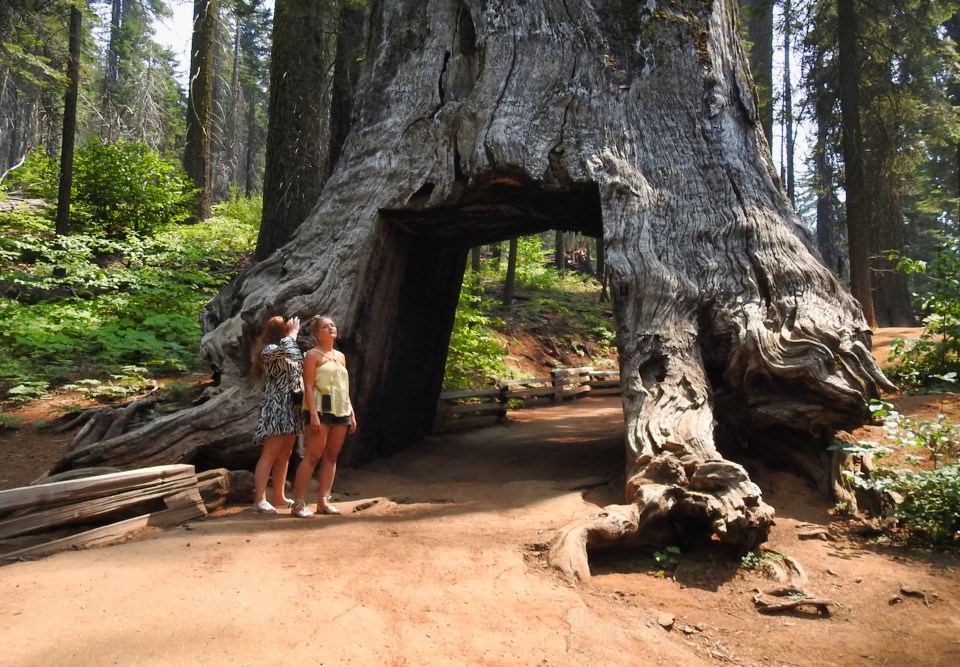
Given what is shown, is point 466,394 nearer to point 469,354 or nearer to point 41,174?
point 469,354

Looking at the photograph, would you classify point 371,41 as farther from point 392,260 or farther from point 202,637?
point 202,637

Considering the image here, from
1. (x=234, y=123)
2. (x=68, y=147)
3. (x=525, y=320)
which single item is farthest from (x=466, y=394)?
(x=234, y=123)

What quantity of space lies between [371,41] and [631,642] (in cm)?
845

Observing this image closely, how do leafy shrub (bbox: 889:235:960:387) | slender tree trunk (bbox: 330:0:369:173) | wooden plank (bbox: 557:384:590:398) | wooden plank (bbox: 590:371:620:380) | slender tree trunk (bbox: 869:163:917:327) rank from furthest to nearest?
wooden plank (bbox: 590:371:620:380)
slender tree trunk (bbox: 869:163:917:327)
wooden plank (bbox: 557:384:590:398)
slender tree trunk (bbox: 330:0:369:173)
leafy shrub (bbox: 889:235:960:387)

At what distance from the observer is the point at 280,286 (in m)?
7.11

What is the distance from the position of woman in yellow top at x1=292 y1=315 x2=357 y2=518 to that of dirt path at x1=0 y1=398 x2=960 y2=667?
1.22ft

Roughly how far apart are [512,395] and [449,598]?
1031 centimetres

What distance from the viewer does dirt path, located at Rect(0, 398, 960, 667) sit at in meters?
2.98

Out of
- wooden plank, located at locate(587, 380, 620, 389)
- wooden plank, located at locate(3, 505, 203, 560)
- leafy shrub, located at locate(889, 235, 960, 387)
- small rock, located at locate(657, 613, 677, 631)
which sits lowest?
small rock, located at locate(657, 613, 677, 631)

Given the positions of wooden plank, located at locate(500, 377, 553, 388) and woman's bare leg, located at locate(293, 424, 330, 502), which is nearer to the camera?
woman's bare leg, located at locate(293, 424, 330, 502)

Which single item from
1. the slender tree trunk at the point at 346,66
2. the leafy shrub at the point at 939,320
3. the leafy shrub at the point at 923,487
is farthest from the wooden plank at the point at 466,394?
the leafy shrub at the point at 923,487

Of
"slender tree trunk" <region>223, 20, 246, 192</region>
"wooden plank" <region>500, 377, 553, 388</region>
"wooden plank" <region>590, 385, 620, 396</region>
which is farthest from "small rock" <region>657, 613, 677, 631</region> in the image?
"slender tree trunk" <region>223, 20, 246, 192</region>

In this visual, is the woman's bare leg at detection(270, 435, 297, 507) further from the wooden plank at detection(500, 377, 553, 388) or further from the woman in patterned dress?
the wooden plank at detection(500, 377, 553, 388)

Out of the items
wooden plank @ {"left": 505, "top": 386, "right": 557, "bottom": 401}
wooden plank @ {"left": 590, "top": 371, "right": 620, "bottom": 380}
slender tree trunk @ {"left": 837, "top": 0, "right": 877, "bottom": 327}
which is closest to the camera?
wooden plank @ {"left": 505, "top": 386, "right": 557, "bottom": 401}
